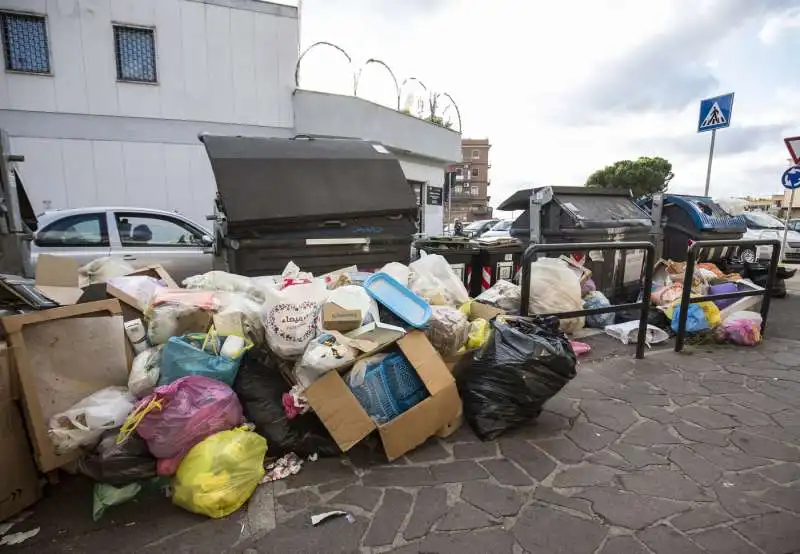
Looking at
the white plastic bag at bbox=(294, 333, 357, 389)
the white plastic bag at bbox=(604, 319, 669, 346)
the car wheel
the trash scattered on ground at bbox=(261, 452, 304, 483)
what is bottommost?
the trash scattered on ground at bbox=(261, 452, 304, 483)

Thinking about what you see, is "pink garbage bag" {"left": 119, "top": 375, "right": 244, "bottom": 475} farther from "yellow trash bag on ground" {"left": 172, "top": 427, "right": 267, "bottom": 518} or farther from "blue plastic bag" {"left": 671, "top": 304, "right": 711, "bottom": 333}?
"blue plastic bag" {"left": 671, "top": 304, "right": 711, "bottom": 333}

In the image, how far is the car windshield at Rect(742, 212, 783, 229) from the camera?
11570 mm

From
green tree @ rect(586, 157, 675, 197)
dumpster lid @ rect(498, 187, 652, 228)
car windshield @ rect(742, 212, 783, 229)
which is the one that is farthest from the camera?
green tree @ rect(586, 157, 675, 197)

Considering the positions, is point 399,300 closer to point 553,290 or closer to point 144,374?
point 144,374

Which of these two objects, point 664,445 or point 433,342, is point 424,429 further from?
point 664,445

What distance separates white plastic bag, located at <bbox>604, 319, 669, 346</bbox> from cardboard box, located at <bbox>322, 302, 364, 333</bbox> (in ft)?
10.1

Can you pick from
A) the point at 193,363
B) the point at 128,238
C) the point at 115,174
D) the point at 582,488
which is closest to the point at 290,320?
the point at 193,363

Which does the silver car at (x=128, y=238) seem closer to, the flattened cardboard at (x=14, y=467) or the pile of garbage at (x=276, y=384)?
the pile of garbage at (x=276, y=384)

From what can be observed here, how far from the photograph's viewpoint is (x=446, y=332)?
100 inches

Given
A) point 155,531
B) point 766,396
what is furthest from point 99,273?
point 766,396

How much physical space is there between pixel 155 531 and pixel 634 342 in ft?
A: 13.5

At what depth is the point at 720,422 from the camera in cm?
269

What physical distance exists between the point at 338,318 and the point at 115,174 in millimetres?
9141

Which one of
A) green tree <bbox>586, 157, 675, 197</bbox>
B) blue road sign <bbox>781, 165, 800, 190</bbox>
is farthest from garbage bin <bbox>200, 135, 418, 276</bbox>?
green tree <bbox>586, 157, 675, 197</bbox>
